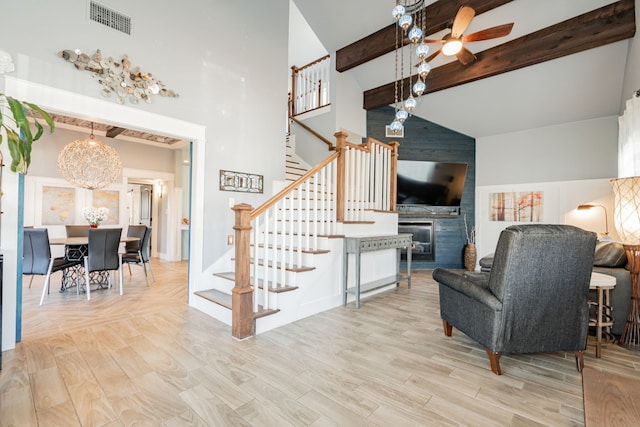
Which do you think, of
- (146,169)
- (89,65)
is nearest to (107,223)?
(146,169)

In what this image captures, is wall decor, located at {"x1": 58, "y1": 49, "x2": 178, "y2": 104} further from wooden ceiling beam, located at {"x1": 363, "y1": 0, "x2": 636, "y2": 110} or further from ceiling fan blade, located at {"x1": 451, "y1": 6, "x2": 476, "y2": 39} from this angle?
wooden ceiling beam, located at {"x1": 363, "y1": 0, "x2": 636, "y2": 110}

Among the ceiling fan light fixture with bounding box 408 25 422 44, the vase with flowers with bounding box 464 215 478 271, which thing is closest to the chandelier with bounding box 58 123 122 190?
the ceiling fan light fixture with bounding box 408 25 422 44

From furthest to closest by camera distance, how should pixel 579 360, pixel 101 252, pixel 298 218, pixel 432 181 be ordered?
pixel 432 181
pixel 101 252
pixel 298 218
pixel 579 360

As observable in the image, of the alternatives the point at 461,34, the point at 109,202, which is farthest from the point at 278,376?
the point at 109,202

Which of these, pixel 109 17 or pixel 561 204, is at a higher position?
pixel 109 17

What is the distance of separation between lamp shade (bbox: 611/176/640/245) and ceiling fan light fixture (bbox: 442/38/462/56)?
84.2 inches

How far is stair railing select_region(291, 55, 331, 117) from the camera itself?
20.8ft

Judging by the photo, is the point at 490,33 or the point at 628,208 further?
the point at 490,33

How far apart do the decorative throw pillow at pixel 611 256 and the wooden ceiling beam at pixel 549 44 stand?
2.78 metres

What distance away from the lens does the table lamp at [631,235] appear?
2.34 metres

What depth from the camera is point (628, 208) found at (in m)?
2.38

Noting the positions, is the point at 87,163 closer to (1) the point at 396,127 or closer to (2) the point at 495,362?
(1) the point at 396,127

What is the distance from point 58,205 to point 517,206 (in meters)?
9.36

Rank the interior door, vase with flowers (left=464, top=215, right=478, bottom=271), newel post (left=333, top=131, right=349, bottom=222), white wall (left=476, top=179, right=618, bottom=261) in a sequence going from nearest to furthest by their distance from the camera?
newel post (left=333, top=131, right=349, bottom=222), white wall (left=476, top=179, right=618, bottom=261), vase with flowers (left=464, top=215, right=478, bottom=271), the interior door
